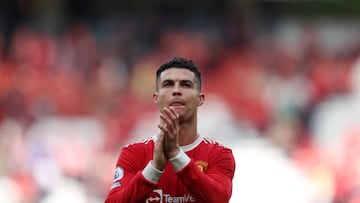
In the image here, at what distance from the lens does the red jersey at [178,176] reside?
21.5 feet

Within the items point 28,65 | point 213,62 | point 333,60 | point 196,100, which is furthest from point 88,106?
point 196,100

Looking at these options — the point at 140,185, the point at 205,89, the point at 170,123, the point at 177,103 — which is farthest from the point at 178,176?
the point at 205,89

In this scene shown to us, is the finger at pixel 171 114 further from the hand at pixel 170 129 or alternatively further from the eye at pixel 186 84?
the eye at pixel 186 84

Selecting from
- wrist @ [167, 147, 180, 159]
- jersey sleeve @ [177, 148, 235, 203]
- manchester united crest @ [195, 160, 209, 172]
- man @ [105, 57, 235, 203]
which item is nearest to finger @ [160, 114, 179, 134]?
man @ [105, 57, 235, 203]

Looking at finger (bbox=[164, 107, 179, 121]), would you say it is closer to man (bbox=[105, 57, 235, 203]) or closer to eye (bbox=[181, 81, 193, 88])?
man (bbox=[105, 57, 235, 203])

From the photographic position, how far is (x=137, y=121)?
16203 millimetres

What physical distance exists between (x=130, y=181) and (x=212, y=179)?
488mm

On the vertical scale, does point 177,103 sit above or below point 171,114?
above

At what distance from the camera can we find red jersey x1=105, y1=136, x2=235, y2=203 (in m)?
6.55

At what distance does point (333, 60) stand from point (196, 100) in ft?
41.8

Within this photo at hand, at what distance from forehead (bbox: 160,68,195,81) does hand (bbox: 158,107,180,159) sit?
385 millimetres

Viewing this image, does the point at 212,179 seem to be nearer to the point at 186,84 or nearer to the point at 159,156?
the point at 159,156

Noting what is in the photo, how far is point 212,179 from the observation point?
22.0 ft

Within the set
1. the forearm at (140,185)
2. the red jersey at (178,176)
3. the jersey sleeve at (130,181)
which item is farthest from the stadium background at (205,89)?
the forearm at (140,185)
